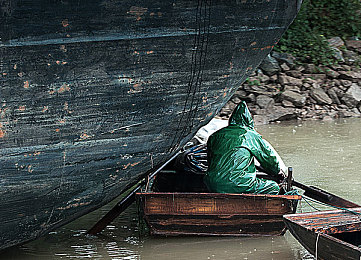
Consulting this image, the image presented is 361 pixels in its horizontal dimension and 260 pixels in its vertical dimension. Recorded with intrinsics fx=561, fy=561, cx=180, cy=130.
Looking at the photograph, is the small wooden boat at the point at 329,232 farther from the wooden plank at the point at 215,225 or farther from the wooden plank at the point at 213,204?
the wooden plank at the point at 215,225

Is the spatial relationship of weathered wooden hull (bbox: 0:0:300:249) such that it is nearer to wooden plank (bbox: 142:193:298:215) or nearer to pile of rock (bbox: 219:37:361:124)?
wooden plank (bbox: 142:193:298:215)

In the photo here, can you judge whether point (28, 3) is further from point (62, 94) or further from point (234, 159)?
point (234, 159)

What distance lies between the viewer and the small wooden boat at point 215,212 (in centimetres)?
461

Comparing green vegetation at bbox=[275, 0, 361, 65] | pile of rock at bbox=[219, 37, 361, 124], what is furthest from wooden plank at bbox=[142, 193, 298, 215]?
green vegetation at bbox=[275, 0, 361, 65]

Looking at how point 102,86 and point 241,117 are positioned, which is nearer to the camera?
point 102,86

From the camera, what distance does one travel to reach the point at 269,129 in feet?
35.6

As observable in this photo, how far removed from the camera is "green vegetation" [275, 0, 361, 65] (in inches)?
525

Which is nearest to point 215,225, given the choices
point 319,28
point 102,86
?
point 102,86

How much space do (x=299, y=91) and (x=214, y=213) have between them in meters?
8.14

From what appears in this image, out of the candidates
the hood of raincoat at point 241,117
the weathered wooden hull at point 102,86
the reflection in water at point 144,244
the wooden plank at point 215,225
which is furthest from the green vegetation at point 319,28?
the weathered wooden hull at point 102,86

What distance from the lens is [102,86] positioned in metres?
3.84

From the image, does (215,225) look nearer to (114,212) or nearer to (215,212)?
(215,212)

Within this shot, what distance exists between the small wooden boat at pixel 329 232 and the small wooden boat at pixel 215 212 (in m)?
0.47

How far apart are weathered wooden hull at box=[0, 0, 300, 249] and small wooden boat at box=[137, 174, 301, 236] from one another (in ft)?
1.36
